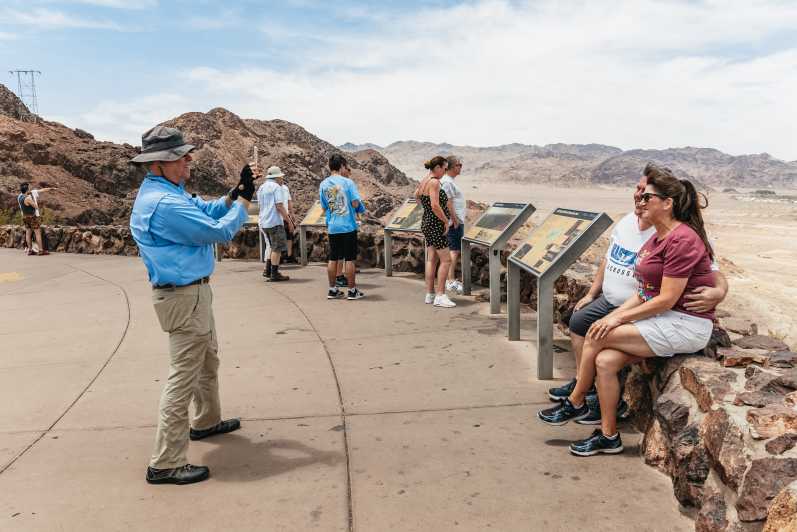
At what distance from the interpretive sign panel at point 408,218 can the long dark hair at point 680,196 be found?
5337mm

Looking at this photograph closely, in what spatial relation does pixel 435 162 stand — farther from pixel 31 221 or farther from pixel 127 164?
pixel 127 164

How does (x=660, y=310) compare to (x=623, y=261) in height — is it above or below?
below

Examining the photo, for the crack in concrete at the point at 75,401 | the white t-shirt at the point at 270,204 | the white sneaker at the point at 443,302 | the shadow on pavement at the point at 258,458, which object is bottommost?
the shadow on pavement at the point at 258,458

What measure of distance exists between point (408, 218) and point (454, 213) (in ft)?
5.38

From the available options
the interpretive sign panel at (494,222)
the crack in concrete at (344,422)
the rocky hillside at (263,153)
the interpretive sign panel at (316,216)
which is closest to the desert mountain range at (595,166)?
the rocky hillside at (263,153)

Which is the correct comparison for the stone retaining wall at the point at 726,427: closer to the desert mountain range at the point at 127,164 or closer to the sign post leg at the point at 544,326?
the sign post leg at the point at 544,326

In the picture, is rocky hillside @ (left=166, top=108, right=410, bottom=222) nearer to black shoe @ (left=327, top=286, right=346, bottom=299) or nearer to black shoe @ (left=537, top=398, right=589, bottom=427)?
black shoe @ (left=327, top=286, right=346, bottom=299)

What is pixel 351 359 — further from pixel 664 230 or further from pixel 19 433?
pixel 664 230

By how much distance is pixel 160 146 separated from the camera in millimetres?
3441

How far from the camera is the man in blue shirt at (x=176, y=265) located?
11.0ft

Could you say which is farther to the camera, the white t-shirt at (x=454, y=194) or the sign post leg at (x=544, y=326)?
the white t-shirt at (x=454, y=194)

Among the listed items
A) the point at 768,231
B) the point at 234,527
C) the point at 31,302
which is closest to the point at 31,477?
the point at 234,527

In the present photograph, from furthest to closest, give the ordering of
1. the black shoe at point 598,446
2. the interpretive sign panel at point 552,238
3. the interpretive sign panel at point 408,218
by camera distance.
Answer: the interpretive sign panel at point 408,218, the interpretive sign panel at point 552,238, the black shoe at point 598,446

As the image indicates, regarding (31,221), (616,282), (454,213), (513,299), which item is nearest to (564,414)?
(616,282)
